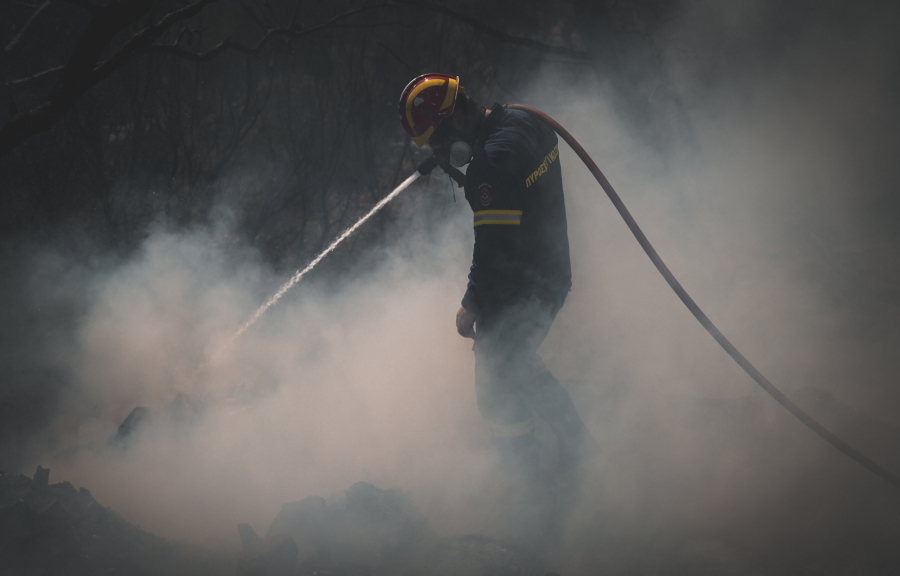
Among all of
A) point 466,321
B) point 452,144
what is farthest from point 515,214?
point 466,321

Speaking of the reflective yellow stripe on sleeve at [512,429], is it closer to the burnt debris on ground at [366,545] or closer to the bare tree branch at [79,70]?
the burnt debris on ground at [366,545]

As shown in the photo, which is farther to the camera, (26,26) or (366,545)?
(26,26)

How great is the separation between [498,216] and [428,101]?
0.65 m

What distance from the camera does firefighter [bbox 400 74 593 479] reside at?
2.14 metres

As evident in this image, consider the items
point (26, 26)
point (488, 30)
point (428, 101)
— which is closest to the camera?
point (428, 101)

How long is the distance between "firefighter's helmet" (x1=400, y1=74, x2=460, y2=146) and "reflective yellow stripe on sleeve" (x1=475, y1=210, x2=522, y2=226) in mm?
483

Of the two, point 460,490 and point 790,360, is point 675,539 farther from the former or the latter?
point 790,360

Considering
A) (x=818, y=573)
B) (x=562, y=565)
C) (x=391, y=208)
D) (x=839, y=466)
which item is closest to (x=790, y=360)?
(x=839, y=466)

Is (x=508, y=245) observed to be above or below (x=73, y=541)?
above

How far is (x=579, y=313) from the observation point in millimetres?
4117

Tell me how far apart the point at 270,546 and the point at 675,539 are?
189 cm

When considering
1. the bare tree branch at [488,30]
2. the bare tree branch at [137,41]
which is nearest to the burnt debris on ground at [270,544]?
the bare tree branch at [137,41]

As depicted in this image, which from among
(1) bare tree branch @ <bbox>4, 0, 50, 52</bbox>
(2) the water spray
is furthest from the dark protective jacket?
(1) bare tree branch @ <bbox>4, 0, 50, 52</bbox>

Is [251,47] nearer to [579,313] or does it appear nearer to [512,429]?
[579,313]
